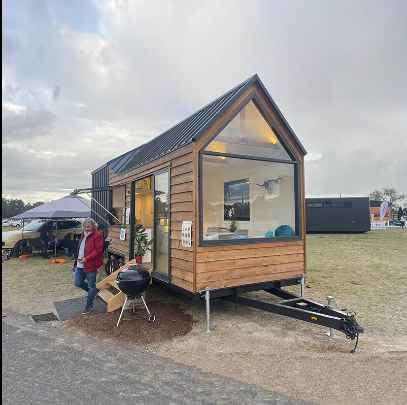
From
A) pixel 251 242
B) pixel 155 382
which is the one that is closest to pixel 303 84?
pixel 251 242

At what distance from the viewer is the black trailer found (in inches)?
1016

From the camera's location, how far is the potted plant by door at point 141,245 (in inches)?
275

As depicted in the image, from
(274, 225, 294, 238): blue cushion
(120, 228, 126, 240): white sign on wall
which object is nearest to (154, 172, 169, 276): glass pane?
(120, 228, 126, 240): white sign on wall

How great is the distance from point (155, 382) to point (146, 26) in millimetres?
9250

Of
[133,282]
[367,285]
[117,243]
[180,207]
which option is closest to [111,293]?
[133,282]

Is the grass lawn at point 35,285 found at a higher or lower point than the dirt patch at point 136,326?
lower

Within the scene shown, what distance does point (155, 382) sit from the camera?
323 centimetres

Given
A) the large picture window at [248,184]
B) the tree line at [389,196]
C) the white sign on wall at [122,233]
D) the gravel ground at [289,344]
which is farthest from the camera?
the tree line at [389,196]

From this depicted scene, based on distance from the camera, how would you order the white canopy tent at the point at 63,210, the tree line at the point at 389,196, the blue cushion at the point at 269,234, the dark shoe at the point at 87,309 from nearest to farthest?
the dark shoe at the point at 87,309 < the blue cushion at the point at 269,234 < the white canopy tent at the point at 63,210 < the tree line at the point at 389,196

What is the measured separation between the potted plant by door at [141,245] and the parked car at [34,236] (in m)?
7.95

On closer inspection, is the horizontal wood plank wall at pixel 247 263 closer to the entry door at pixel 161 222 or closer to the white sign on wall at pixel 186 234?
the white sign on wall at pixel 186 234

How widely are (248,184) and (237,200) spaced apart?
40 centimetres

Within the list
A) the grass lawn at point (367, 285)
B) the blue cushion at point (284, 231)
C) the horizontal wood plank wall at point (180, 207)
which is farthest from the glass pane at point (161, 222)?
the grass lawn at point (367, 285)

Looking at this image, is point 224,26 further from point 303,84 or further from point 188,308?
point 188,308
